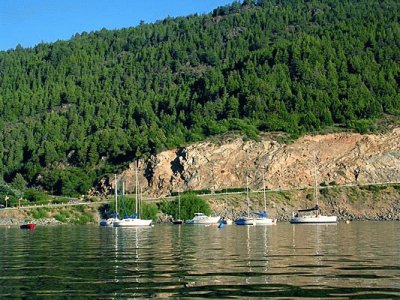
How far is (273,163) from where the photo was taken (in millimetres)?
126250

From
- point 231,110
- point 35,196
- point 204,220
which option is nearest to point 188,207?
point 204,220

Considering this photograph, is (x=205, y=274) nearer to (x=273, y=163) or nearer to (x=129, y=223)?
(x=129, y=223)

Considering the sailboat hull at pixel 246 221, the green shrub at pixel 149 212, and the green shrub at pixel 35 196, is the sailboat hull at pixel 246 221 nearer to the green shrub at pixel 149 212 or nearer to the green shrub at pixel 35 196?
the green shrub at pixel 149 212

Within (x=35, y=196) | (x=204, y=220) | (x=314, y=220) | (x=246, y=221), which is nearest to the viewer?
(x=246, y=221)

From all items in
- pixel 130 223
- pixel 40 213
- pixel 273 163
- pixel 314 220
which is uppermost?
pixel 273 163

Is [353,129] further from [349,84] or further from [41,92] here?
[41,92]

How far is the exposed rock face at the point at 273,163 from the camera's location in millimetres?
125500

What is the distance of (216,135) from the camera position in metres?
134

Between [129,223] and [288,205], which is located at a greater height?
[288,205]

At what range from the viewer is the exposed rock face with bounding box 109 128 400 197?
12550 cm

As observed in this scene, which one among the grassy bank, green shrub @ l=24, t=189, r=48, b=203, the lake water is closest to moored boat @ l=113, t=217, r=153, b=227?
the grassy bank

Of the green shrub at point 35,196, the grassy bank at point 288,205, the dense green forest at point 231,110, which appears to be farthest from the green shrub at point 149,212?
the green shrub at point 35,196

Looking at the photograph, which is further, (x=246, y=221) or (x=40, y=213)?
(x=40, y=213)

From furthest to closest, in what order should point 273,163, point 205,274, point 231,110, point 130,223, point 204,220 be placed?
point 231,110, point 273,163, point 204,220, point 130,223, point 205,274
